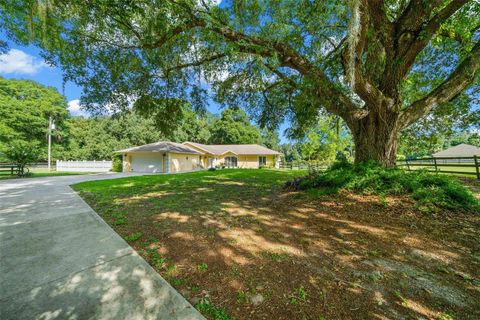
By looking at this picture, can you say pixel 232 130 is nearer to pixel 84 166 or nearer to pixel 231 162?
pixel 231 162

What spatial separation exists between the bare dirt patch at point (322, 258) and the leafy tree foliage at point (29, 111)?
30.4 metres

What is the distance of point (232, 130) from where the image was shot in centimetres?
3850

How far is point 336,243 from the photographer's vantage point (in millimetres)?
3215

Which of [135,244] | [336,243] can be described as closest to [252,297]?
[336,243]

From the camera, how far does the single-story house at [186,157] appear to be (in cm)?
1967

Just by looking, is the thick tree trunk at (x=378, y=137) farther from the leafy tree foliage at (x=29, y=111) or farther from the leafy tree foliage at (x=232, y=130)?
the leafy tree foliage at (x=29, y=111)

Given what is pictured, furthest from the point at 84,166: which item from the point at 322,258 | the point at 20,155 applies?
the point at 322,258

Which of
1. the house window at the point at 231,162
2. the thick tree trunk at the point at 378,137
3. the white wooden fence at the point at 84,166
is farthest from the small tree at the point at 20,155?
the thick tree trunk at the point at 378,137

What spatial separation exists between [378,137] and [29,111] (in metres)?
35.9

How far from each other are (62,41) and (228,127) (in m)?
33.8

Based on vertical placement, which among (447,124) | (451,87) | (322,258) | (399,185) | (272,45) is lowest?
(322,258)

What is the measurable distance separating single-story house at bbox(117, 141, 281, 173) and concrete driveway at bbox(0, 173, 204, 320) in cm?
1572

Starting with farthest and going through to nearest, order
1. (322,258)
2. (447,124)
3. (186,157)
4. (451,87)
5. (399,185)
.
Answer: (186,157), (447,124), (451,87), (399,185), (322,258)

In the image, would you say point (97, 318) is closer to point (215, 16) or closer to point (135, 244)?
point (135, 244)
